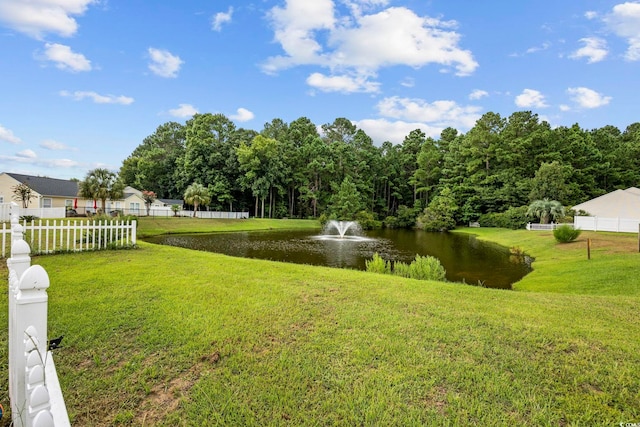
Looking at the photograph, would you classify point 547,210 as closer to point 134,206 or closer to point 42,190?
point 134,206

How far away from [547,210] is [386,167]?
28.0 meters

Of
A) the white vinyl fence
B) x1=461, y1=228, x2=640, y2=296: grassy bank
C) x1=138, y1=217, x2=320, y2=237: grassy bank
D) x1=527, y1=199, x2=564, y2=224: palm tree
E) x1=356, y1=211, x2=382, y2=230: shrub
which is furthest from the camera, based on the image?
x1=356, y1=211, x2=382, y2=230: shrub

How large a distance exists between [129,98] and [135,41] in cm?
1060

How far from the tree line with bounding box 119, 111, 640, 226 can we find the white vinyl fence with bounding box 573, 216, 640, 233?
10.8 meters

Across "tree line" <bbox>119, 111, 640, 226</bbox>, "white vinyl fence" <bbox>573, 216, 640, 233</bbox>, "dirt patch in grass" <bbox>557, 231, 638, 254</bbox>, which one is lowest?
"dirt patch in grass" <bbox>557, 231, 638, 254</bbox>

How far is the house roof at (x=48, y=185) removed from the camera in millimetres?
29691

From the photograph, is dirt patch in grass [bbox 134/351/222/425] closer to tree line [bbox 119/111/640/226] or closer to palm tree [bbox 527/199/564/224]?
palm tree [bbox 527/199/564/224]

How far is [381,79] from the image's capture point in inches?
1011

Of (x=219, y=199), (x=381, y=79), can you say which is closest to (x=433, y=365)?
(x=381, y=79)

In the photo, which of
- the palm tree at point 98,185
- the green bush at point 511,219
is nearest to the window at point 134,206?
the palm tree at point 98,185

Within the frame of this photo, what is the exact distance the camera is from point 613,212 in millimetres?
28172

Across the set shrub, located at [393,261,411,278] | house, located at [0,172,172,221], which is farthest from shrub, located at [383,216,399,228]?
shrub, located at [393,261,411,278]

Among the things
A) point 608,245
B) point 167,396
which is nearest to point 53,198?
point 167,396

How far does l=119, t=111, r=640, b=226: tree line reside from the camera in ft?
136
